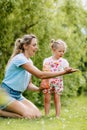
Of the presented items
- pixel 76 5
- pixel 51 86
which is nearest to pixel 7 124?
pixel 51 86

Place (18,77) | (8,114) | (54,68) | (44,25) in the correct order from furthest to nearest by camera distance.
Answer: (44,25) → (54,68) → (8,114) → (18,77)

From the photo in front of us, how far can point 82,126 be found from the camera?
5.97 m

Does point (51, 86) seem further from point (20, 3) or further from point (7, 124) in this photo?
point (20, 3)

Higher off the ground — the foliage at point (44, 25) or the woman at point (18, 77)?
the foliage at point (44, 25)

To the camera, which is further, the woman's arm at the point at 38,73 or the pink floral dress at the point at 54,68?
the pink floral dress at the point at 54,68

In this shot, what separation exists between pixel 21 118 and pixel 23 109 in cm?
15

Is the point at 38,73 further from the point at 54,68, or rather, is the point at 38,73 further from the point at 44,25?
the point at 44,25

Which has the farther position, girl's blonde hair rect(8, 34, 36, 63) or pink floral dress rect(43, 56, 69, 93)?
pink floral dress rect(43, 56, 69, 93)

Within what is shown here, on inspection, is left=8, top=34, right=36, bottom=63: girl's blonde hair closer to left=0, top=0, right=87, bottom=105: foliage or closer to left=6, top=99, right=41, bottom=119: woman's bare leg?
left=6, top=99, right=41, bottom=119: woman's bare leg

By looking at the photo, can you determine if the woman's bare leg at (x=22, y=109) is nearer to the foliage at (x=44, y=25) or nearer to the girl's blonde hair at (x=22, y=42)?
the girl's blonde hair at (x=22, y=42)

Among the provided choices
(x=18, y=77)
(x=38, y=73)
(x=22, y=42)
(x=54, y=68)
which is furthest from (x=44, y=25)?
(x=38, y=73)

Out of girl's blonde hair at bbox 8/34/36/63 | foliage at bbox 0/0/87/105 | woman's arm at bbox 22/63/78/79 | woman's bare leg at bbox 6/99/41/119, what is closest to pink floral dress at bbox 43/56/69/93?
woman's bare leg at bbox 6/99/41/119

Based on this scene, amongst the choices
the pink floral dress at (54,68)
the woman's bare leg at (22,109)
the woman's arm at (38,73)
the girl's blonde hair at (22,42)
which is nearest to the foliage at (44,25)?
the pink floral dress at (54,68)

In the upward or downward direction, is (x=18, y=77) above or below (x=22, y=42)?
below
